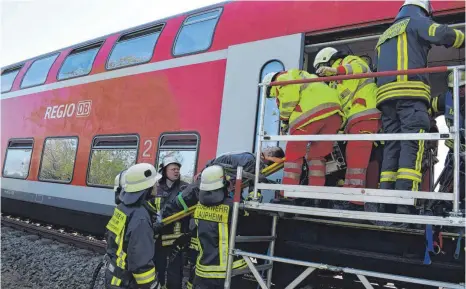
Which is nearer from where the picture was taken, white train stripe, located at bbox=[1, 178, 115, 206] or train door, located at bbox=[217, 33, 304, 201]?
train door, located at bbox=[217, 33, 304, 201]

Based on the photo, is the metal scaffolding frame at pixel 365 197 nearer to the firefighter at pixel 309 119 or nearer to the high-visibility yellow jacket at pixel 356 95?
the firefighter at pixel 309 119

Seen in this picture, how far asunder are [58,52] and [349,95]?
751 centimetres

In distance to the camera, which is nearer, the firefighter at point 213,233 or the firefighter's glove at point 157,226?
the firefighter at point 213,233

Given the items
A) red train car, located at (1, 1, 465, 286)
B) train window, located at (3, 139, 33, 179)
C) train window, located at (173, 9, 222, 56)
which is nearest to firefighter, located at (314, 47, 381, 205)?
red train car, located at (1, 1, 465, 286)

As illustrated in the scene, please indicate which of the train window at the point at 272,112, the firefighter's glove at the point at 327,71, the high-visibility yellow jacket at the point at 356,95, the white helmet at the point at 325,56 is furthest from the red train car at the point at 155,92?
the firefighter's glove at the point at 327,71

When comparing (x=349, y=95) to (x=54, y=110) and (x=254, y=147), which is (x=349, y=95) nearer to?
(x=254, y=147)

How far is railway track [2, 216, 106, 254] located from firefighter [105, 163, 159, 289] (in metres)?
3.45

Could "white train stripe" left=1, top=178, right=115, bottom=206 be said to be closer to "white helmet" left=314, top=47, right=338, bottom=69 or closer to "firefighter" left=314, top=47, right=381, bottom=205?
"white helmet" left=314, top=47, right=338, bottom=69

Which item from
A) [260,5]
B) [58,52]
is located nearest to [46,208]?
[58,52]

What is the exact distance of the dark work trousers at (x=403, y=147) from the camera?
274 cm

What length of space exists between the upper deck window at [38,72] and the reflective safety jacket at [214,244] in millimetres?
6829

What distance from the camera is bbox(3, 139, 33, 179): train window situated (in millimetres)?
8374

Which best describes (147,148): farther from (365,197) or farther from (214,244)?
(365,197)

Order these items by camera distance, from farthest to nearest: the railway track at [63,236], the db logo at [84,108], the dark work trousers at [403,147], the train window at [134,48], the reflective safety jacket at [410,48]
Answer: the db logo at [84,108] → the railway track at [63,236] → the train window at [134,48] → the reflective safety jacket at [410,48] → the dark work trousers at [403,147]
